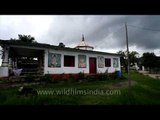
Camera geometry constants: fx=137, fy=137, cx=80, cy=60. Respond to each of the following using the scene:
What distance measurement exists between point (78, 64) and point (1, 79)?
663 cm

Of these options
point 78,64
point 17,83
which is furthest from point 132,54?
point 17,83

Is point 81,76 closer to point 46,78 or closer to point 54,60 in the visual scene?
point 54,60

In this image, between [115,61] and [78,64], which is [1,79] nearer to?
[78,64]

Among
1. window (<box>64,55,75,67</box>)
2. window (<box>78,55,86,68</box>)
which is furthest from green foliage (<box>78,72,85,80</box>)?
window (<box>64,55,75,67</box>)

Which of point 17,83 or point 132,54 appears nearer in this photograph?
point 17,83

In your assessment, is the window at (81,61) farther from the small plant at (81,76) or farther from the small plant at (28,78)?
the small plant at (28,78)

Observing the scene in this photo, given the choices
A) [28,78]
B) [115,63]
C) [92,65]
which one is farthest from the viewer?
[115,63]

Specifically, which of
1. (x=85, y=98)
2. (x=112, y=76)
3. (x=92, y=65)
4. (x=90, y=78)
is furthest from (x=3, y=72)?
(x=112, y=76)

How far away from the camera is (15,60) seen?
1505 cm

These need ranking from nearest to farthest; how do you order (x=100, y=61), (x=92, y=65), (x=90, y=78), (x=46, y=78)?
1. (x=46, y=78)
2. (x=90, y=78)
3. (x=92, y=65)
4. (x=100, y=61)

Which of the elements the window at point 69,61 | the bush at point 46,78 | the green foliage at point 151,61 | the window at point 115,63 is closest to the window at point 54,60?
the window at point 69,61

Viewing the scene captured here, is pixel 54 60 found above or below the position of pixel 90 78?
above

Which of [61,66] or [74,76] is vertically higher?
[61,66]
